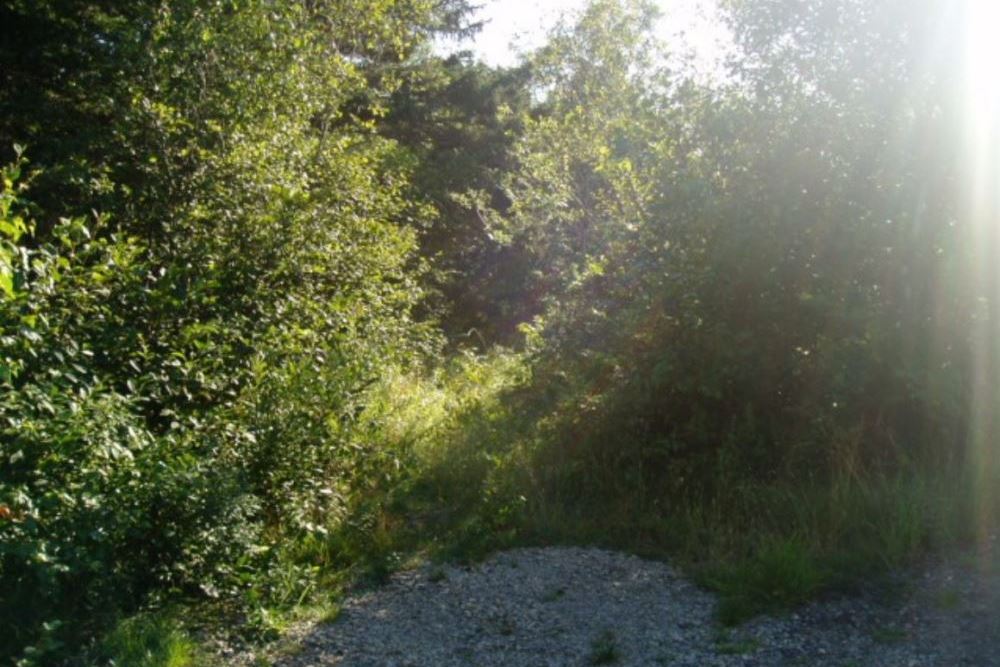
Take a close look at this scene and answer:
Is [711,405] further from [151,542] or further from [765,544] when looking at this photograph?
[151,542]

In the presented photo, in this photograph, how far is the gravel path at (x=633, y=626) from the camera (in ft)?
17.4

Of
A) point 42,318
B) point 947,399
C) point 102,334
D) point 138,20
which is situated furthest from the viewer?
point 138,20

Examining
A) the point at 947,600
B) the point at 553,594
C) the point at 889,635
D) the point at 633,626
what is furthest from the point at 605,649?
the point at 947,600

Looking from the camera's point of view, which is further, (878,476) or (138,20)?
(138,20)

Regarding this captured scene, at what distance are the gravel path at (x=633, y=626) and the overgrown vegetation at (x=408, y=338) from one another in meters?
0.24

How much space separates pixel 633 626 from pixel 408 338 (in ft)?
16.9

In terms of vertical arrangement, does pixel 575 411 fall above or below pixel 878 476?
above

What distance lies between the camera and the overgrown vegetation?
5.71 meters

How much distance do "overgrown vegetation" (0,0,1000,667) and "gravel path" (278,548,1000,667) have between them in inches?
9.5

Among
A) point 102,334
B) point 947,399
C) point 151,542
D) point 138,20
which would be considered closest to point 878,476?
point 947,399

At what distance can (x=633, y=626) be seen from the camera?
19.0ft

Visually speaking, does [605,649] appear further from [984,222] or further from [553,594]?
[984,222]

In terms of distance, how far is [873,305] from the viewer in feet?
23.2

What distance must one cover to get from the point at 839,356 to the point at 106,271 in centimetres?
516
